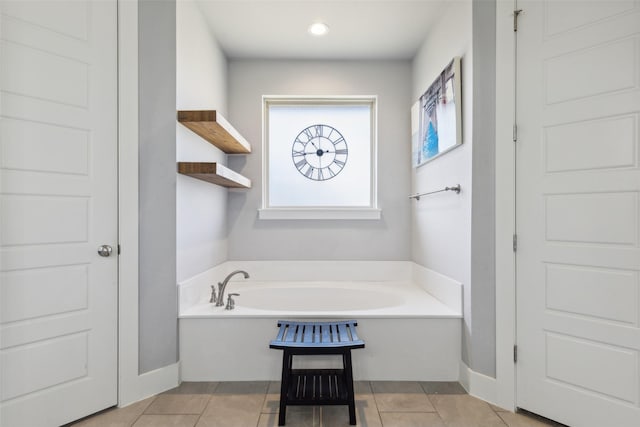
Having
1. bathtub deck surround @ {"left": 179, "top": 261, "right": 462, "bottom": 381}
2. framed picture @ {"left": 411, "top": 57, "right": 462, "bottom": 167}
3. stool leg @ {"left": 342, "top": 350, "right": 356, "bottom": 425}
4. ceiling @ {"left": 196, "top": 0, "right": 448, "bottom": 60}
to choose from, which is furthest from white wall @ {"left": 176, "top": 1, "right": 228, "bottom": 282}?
framed picture @ {"left": 411, "top": 57, "right": 462, "bottom": 167}

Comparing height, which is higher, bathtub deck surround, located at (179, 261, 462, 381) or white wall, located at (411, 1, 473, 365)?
white wall, located at (411, 1, 473, 365)

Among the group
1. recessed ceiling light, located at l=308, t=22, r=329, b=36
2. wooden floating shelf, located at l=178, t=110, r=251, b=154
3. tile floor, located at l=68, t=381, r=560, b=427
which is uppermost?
recessed ceiling light, located at l=308, t=22, r=329, b=36

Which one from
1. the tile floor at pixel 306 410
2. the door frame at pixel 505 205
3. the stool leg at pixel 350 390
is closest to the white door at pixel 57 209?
the tile floor at pixel 306 410

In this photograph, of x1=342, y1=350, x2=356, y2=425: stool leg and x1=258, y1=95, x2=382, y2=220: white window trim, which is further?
x1=258, y1=95, x2=382, y2=220: white window trim

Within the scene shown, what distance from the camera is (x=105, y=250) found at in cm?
166

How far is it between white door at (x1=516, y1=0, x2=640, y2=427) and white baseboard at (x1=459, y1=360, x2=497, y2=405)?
120 mm

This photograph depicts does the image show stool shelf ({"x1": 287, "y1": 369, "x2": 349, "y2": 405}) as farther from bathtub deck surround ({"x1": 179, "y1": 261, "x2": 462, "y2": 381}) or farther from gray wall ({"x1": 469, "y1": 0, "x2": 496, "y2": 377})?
gray wall ({"x1": 469, "y1": 0, "x2": 496, "y2": 377})

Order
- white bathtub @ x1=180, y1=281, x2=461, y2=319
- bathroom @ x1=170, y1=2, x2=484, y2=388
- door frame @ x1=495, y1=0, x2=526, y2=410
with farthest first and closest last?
bathroom @ x1=170, y1=2, x2=484, y2=388
white bathtub @ x1=180, y1=281, x2=461, y2=319
door frame @ x1=495, y1=0, x2=526, y2=410

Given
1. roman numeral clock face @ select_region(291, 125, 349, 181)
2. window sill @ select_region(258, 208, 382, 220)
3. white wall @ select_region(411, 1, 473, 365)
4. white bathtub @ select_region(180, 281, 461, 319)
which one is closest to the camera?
white wall @ select_region(411, 1, 473, 365)

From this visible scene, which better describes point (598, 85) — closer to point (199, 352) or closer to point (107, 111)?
point (107, 111)

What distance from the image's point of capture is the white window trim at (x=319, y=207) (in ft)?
9.56

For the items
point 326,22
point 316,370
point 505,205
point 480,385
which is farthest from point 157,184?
point 480,385

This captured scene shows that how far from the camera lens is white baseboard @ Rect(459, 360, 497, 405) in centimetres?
174

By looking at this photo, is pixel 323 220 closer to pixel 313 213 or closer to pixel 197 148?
pixel 313 213
